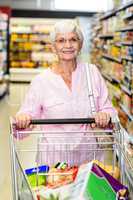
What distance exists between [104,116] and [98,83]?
40 centimetres

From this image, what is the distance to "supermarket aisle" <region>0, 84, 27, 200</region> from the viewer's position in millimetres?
4616

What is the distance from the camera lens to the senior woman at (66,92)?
8.42 ft

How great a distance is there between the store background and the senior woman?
3968mm

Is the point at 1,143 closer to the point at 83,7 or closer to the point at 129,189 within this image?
the point at 129,189

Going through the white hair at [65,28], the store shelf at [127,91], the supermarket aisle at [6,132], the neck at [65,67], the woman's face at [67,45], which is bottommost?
the supermarket aisle at [6,132]

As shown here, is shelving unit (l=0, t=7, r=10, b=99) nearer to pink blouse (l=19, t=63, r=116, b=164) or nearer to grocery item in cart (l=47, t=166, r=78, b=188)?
pink blouse (l=19, t=63, r=116, b=164)

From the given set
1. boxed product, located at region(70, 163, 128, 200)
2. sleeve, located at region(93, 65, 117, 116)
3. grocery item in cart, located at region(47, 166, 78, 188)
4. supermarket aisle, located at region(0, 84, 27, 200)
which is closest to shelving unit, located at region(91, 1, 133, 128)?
supermarket aisle, located at region(0, 84, 27, 200)

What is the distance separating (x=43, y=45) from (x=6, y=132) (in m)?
7.89

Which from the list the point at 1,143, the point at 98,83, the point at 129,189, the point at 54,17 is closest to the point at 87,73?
the point at 98,83

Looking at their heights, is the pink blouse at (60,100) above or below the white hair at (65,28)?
below

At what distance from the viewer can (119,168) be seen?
2.29m

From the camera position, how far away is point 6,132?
288 inches

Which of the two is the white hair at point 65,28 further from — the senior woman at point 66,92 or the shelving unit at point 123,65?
the shelving unit at point 123,65

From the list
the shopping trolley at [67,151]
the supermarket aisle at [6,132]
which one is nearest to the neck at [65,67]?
the shopping trolley at [67,151]
